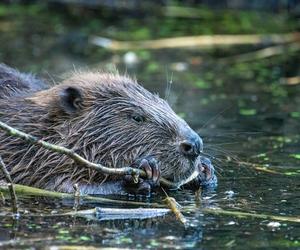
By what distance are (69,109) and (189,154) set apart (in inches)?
33.7

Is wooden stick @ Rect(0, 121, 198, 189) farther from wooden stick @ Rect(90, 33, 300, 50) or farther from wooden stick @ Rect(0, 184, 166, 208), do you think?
wooden stick @ Rect(90, 33, 300, 50)

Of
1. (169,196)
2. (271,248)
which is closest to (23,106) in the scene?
(169,196)

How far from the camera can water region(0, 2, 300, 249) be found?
468 cm

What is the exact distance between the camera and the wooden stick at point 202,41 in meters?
12.4

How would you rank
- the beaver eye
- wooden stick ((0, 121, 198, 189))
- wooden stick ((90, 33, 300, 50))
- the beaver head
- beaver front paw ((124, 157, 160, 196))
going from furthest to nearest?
wooden stick ((90, 33, 300, 50)) < the beaver eye < the beaver head < beaver front paw ((124, 157, 160, 196)) < wooden stick ((0, 121, 198, 189))

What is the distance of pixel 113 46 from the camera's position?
12.3 metres

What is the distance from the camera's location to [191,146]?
561cm

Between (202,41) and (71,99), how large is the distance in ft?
21.8

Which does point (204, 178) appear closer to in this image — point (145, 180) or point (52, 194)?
point (145, 180)

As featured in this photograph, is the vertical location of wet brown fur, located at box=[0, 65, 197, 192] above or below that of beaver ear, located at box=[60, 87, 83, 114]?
below

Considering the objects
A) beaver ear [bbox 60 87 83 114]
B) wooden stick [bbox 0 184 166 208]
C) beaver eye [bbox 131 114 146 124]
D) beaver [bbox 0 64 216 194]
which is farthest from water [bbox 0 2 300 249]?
beaver ear [bbox 60 87 83 114]

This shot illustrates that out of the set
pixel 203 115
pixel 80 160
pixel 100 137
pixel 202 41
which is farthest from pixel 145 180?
pixel 202 41

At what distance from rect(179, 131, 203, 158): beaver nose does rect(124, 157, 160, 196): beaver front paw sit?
0.18 metres

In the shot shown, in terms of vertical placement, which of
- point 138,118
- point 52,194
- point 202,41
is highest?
point 202,41
